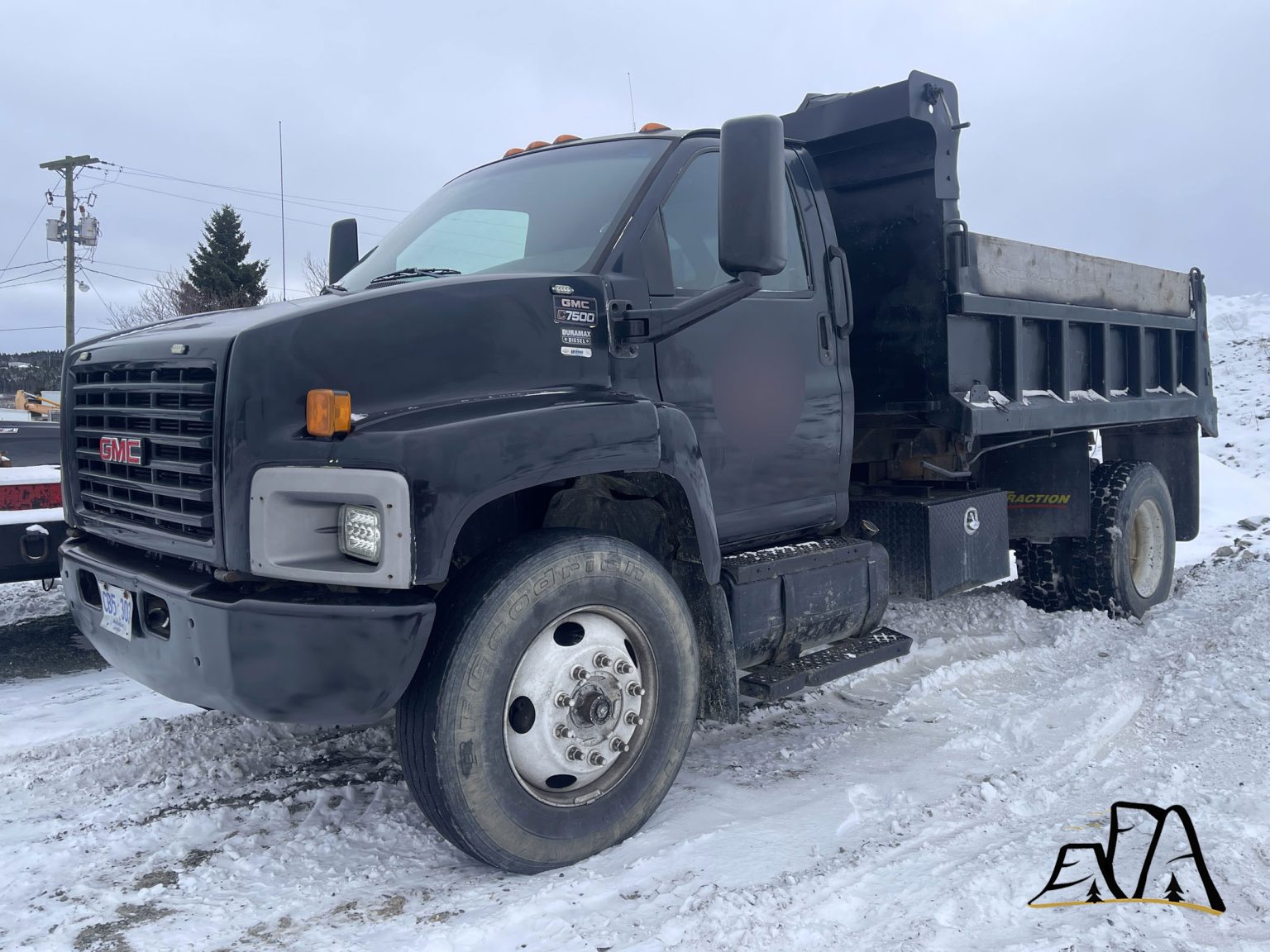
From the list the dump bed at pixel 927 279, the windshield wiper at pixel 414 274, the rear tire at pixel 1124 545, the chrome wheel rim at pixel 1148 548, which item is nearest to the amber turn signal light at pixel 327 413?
the windshield wiper at pixel 414 274

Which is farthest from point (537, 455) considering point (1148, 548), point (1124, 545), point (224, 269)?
point (224, 269)

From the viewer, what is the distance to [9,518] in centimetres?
520

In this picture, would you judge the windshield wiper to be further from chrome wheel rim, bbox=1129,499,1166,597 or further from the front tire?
chrome wheel rim, bbox=1129,499,1166,597

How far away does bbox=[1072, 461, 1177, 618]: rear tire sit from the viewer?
664 centimetres

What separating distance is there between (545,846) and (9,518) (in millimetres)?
3685

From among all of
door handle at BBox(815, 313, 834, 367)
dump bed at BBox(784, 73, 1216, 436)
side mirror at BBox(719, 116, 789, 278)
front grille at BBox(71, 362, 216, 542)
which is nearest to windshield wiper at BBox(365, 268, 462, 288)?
front grille at BBox(71, 362, 216, 542)

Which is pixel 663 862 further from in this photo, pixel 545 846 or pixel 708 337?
pixel 708 337

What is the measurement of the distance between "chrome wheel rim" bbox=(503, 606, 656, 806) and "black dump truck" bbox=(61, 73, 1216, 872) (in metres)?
0.01

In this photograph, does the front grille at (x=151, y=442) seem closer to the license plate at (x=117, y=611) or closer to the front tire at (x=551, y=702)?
the license plate at (x=117, y=611)

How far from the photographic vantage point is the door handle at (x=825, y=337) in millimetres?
4406

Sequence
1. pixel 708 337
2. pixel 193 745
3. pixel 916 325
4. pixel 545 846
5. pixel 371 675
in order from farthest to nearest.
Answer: pixel 916 325
pixel 193 745
pixel 708 337
pixel 545 846
pixel 371 675

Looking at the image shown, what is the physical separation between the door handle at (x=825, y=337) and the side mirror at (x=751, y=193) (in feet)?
3.67

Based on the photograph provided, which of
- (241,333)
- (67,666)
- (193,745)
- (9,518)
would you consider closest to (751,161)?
(241,333)

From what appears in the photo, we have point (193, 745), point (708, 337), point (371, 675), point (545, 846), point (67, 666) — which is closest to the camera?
point (371, 675)
